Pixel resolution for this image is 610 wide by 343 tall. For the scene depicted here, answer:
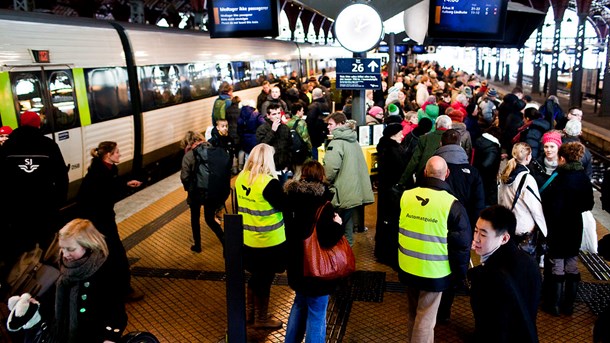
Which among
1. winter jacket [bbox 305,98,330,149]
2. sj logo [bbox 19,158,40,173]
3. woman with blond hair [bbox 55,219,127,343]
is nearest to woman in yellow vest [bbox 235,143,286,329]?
→ woman with blond hair [bbox 55,219,127,343]

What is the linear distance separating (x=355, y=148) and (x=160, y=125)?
6208 millimetres

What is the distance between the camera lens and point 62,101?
26.6 feet

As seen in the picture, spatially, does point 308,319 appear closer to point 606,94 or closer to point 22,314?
point 22,314

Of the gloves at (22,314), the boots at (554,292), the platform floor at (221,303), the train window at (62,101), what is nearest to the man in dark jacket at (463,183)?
the platform floor at (221,303)

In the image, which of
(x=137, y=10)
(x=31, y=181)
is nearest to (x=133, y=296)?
(x=31, y=181)

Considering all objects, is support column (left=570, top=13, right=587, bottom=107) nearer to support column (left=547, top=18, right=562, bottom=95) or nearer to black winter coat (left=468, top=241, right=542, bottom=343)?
support column (left=547, top=18, right=562, bottom=95)

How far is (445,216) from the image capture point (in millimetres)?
3875

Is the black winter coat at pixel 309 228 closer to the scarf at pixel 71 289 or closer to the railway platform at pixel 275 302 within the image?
the railway platform at pixel 275 302

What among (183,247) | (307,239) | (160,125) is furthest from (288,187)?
(160,125)

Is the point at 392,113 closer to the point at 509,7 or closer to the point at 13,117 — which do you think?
the point at 509,7

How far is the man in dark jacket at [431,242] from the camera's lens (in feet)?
12.8

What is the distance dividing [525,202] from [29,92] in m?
6.46

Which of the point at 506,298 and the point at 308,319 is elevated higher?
the point at 506,298

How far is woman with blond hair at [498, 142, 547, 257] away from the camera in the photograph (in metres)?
4.79
